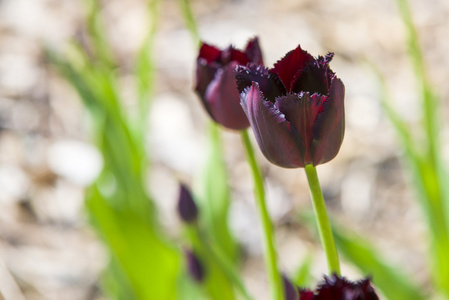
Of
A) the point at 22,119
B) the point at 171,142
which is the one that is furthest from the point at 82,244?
the point at 22,119

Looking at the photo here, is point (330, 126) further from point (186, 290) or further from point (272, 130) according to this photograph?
point (186, 290)

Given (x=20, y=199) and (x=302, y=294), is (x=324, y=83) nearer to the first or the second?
(x=302, y=294)

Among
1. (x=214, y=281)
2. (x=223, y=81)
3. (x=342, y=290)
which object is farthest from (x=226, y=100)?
(x=214, y=281)

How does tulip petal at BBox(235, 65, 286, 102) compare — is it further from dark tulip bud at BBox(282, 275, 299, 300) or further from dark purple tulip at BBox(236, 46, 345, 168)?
dark tulip bud at BBox(282, 275, 299, 300)

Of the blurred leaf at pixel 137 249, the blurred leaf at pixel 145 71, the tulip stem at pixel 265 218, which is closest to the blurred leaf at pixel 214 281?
the blurred leaf at pixel 137 249

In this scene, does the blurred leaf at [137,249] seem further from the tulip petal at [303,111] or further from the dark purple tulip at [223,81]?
the tulip petal at [303,111]

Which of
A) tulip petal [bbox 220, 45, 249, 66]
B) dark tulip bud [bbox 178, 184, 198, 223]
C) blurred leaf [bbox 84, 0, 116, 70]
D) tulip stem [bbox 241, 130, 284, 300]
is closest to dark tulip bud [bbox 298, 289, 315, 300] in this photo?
tulip stem [bbox 241, 130, 284, 300]

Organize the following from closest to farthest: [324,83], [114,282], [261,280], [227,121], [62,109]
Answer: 1. [324,83]
2. [227,121]
3. [114,282]
4. [261,280]
5. [62,109]
